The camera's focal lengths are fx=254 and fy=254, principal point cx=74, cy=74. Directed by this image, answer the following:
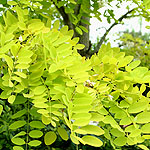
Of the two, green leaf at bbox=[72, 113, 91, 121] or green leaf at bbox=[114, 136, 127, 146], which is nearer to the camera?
green leaf at bbox=[72, 113, 91, 121]

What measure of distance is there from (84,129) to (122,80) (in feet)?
0.74

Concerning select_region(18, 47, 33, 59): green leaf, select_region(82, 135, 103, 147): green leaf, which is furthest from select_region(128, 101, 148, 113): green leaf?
select_region(18, 47, 33, 59): green leaf

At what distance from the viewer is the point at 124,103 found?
756 mm

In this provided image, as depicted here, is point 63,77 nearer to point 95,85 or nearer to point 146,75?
point 95,85

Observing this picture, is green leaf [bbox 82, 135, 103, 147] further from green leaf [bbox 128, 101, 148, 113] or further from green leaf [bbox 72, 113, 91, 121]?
green leaf [bbox 128, 101, 148, 113]

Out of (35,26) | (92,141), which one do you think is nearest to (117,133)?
(92,141)

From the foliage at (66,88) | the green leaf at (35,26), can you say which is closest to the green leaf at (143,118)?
the foliage at (66,88)

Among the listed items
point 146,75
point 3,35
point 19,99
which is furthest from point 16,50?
point 146,75

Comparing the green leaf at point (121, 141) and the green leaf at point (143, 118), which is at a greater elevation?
the green leaf at point (143, 118)

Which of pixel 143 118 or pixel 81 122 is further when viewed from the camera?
pixel 143 118

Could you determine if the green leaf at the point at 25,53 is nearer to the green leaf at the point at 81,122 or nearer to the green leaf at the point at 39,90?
the green leaf at the point at 39,90

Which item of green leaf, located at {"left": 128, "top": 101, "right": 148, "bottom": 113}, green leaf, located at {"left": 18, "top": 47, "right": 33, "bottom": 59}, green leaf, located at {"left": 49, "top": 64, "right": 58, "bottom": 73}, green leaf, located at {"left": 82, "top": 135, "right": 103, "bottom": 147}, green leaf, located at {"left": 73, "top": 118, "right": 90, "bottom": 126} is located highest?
green leaf, located at {"left": 18, "top": 47, "right": 33, "bottom": 59}

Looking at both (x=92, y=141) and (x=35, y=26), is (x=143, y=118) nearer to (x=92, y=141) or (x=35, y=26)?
(x=92, y=141)

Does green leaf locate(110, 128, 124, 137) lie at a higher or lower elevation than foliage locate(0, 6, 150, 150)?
lower
